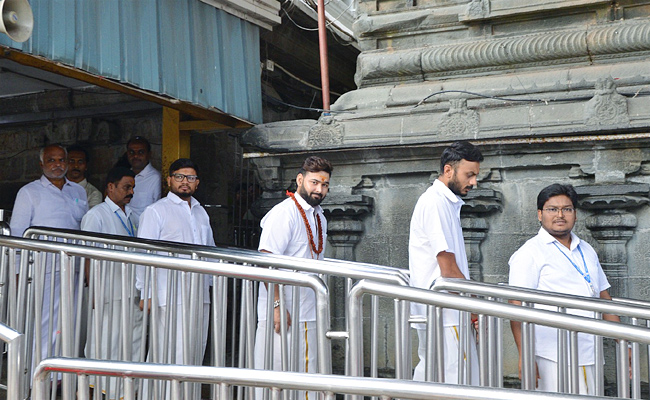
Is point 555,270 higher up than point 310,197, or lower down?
lower down

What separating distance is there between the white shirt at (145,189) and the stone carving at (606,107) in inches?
160

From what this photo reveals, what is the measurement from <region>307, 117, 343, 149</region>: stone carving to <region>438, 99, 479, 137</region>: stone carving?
947 millimetres

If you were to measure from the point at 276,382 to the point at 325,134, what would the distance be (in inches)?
173

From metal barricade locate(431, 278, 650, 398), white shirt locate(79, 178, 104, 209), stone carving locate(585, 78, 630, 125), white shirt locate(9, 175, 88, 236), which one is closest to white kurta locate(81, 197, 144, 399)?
metal barricade locate(431, 278, 650, 398)

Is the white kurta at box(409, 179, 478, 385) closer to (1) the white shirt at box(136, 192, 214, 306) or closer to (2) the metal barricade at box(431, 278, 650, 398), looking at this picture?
(2) the metal barricade at box(431, 278, 650, 398)

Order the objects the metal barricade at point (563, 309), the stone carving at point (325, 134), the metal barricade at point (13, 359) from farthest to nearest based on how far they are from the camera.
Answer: the stone carving at point (325, 134) < the metal barricade at point (563, 309) < the metal barricade at point (13, 359)

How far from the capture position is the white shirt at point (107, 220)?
5.40m

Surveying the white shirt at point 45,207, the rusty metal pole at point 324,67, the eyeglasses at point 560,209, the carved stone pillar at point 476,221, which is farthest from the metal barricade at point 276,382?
the rusty metal pole at point 324,67

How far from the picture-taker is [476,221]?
571 cm

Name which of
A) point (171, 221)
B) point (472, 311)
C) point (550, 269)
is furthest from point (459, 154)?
point (171, 221)

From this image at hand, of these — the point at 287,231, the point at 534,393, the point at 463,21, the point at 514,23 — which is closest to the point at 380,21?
the point at 463,21

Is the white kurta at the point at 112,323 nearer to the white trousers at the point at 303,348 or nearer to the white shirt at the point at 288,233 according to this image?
the white trousers at the point at 303,348

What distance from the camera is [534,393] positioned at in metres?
1.86

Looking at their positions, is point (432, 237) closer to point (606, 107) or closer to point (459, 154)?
point (459, 154)
